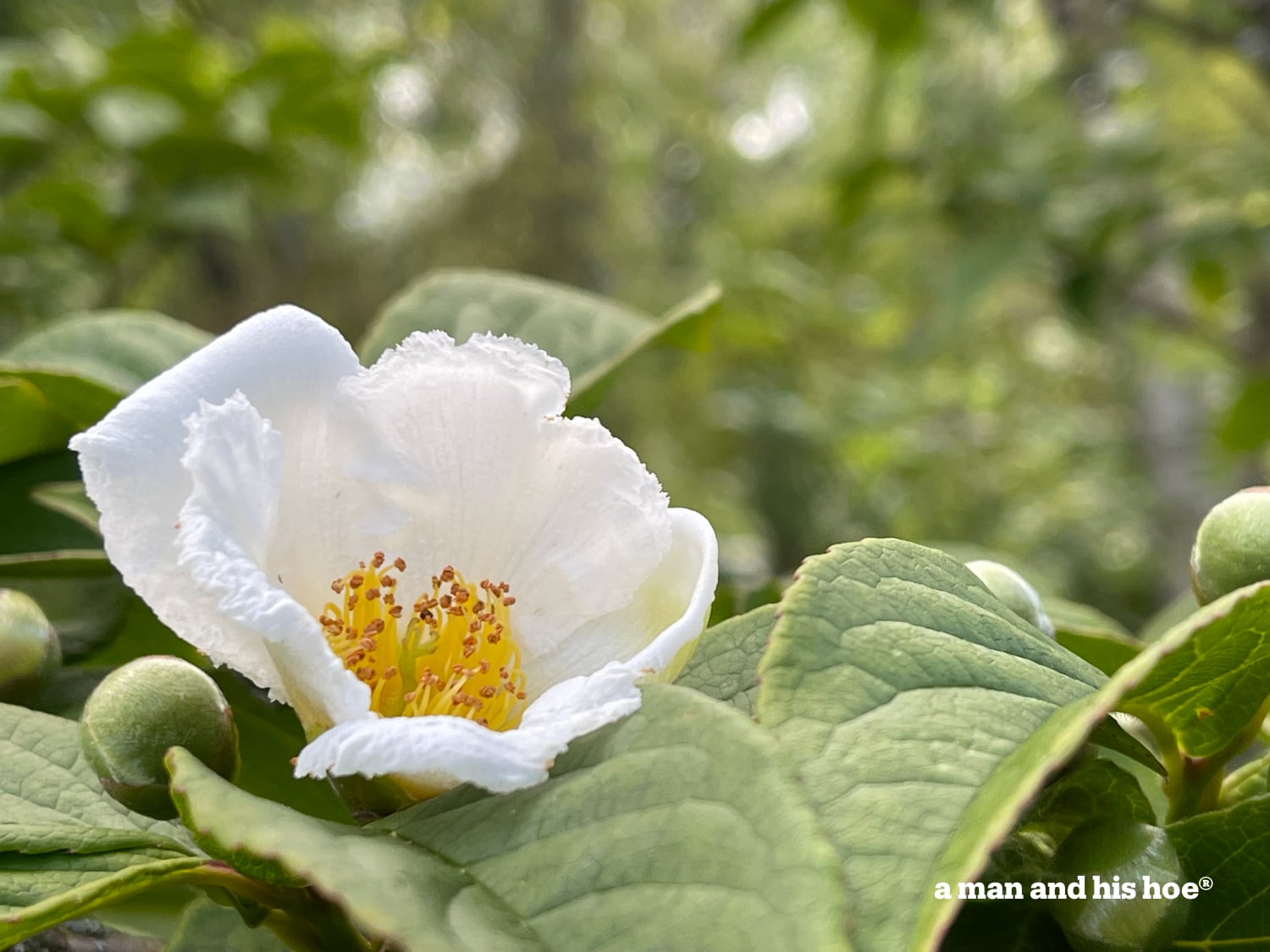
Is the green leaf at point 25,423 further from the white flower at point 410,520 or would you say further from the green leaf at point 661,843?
the green leaf at point 661,843

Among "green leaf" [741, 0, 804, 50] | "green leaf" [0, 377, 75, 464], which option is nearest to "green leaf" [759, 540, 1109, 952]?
"green leaf" [0, 377, 75, 464]

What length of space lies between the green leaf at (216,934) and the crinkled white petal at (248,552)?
0.11 meters

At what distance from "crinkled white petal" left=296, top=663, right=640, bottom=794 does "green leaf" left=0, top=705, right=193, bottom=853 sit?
101 millimetres

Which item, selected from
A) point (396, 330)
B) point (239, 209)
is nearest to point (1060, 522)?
point (239, 209)

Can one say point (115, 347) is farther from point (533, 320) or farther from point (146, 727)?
point (146, 727)

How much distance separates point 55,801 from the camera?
419 millimetres

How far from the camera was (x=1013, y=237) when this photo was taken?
1.69 metres

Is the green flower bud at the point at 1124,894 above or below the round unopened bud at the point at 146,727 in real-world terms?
below

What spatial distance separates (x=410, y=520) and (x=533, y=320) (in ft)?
1.03

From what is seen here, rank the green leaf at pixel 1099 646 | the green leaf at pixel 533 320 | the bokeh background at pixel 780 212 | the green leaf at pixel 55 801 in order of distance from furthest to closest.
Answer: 1. the bokeh background at pixel 780 212
2. the green leaf at pixel 533 320
3. the green leaf at pixel 1099 646
4. the green leaf at pixel 55 801

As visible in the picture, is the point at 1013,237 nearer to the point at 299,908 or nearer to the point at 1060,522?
the point at 299,908

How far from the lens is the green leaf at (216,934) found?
443mm

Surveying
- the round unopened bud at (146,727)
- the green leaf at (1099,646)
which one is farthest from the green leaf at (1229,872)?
the round unopened bud at (146,727)

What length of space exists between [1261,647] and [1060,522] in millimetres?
4213
